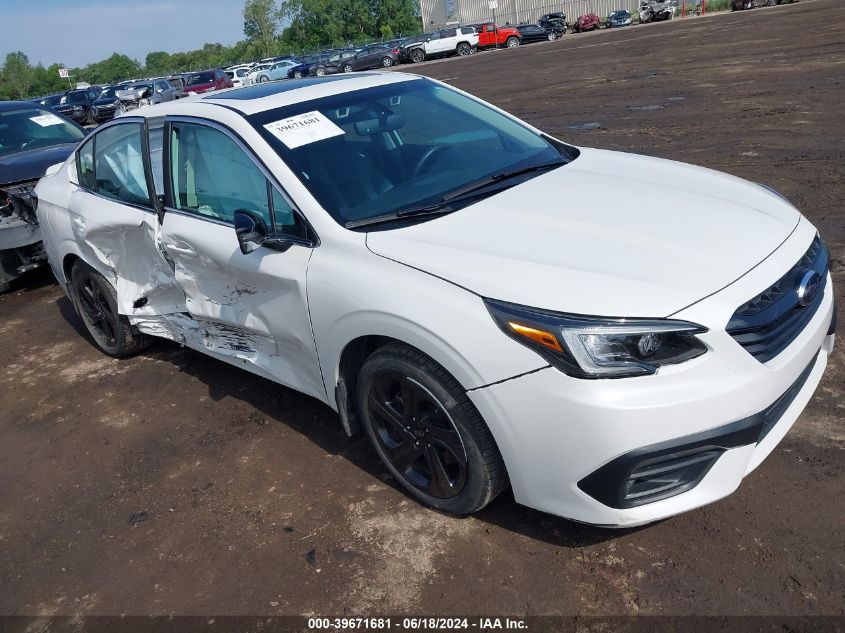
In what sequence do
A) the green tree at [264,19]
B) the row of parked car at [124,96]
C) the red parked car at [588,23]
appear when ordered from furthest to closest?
the green tree at [264,19], the red parked car at [588,23], the row of parked car at [124,96]

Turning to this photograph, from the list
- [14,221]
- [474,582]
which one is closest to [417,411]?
[474,582]

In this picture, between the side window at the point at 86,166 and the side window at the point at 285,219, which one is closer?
the side window at the point at 285,219

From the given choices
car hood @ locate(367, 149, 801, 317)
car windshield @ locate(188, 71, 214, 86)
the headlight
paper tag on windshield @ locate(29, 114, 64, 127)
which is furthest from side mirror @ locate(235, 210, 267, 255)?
car windshield @ locate(188, 71, 214, 86)

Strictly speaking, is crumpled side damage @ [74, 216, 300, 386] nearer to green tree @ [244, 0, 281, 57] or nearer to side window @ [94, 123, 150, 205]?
side window @ [94, 123, 150, 205]

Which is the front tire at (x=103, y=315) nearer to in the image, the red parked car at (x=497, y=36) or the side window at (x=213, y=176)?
the side window at (x=213, y=176)

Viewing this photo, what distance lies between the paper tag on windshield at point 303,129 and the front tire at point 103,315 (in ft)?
Result: 6.84

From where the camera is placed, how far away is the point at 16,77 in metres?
90.8

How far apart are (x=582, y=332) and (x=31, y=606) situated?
8.18ft

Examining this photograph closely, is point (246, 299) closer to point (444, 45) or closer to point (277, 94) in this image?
point (277, 94)

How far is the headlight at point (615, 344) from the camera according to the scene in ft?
7.56

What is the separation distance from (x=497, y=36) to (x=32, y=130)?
1527 inches

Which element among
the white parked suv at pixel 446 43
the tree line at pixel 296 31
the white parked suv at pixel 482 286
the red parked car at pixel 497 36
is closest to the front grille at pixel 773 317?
the white parked suv at pixel 482 286

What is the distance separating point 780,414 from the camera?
257 centimetres

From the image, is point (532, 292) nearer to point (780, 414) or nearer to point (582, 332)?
point (582, 332)
